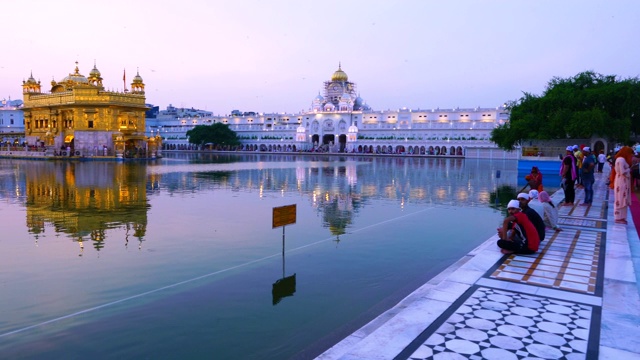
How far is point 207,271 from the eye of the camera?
22.4 feet

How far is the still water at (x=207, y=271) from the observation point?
182 inches

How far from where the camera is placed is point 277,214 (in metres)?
6.90

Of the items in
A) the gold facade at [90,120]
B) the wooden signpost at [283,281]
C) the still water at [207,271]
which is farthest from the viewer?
the gold facade at [90,120]

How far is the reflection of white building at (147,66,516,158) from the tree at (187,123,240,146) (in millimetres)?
5690

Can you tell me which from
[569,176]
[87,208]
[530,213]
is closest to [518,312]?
[530,213]

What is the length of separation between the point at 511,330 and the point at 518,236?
3225 mm

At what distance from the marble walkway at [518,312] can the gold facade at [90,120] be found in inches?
1626

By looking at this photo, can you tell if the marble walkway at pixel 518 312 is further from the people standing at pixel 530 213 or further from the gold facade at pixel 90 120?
the gold facade at pixel 90 120

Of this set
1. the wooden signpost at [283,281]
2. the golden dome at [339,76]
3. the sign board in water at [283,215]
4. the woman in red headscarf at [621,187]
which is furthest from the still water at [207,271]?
the golden dome at [339,76]

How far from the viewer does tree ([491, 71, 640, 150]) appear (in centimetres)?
3105

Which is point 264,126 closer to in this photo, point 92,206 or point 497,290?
point 92,206

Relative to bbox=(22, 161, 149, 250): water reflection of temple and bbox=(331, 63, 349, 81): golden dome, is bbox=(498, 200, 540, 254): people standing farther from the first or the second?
bbox=(331, 63, 349, 81): golden dome

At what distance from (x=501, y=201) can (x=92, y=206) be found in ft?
40.6

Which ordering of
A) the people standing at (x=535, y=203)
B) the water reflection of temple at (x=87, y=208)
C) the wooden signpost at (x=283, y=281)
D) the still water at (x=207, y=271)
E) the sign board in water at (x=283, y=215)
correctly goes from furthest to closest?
the water reflection of temple at (x=87, y=208) < the people standing at (x=535, y=203) < the sign board in water at (x=283, y=215) < the wooden signpost at (x=283, y=281) < the still water at (x=207, y=271)
